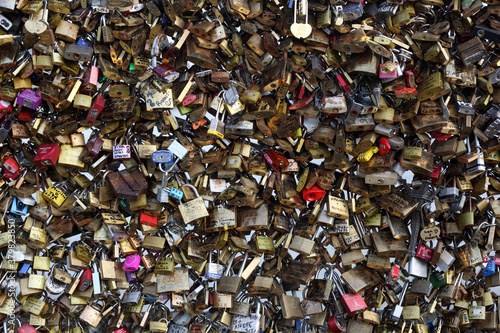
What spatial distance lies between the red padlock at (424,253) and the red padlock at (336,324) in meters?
0.68

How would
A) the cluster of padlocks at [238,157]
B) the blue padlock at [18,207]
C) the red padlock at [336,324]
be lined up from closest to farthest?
the cluster of padlocks at [238,157] → the blue padlock at [18,207] → the red padlock at [336,324]

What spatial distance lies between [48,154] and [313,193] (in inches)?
66.1

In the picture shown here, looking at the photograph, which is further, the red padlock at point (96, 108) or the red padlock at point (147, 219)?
the red padlock at point (147, 219)

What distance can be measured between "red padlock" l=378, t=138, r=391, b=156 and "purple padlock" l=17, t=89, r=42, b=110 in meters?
2.14

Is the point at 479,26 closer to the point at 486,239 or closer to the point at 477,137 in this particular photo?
the point at 477,137

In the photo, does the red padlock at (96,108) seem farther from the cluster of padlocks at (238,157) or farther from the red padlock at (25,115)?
the red padlock at (25,115)

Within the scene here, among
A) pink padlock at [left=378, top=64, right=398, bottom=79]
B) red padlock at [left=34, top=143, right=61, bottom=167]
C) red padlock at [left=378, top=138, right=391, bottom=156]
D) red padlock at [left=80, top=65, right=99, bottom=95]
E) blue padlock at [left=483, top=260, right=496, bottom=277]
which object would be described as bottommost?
blue padlock at [left=483, top=260, right=496, bottom=277]

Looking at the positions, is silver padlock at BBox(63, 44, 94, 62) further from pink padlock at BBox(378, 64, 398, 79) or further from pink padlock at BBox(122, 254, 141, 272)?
pink padlock at BBox(378, 64, 398, 79)

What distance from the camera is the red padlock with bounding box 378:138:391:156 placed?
361 cm

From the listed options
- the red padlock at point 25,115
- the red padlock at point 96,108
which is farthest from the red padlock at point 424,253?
the red padlock at point 25,115

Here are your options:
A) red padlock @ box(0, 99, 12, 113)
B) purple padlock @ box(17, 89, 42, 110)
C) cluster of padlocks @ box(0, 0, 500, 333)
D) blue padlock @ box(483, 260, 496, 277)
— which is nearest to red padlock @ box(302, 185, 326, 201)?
cluster of padlocks @ box(0, 0, 500, 333)

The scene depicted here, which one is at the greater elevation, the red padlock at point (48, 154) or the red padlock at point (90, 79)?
the red padlock at point (90, 79)

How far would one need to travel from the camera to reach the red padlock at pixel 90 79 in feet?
11.1

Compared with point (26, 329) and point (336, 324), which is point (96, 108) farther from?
point (336, 324)
